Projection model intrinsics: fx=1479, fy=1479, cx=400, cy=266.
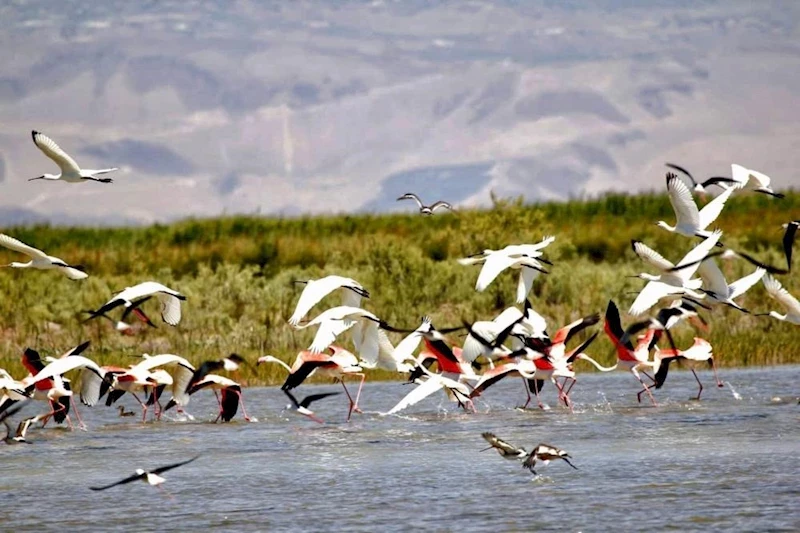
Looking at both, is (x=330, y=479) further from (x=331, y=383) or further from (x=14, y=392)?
(x=331, y=383)

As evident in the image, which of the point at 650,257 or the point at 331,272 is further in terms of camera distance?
the point at 331,272

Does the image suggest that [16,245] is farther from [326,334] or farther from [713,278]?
[713,278]

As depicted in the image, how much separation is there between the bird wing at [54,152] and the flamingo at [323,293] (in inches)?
103

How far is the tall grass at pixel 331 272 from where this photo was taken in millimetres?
19484

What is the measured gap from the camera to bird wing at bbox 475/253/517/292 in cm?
1277

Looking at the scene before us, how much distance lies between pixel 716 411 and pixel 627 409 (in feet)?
2.87

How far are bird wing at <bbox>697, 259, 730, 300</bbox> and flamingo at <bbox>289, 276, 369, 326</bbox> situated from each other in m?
3.04

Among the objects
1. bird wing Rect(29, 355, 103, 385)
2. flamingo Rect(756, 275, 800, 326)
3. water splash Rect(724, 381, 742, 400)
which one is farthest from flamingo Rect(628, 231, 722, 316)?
bird wing Rect(29, 355, 103, 385)

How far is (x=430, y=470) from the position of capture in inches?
413

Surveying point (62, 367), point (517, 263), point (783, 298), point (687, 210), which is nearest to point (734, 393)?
point (783, 298)

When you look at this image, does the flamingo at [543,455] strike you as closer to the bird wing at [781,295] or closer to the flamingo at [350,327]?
the flamingo at [350,327]

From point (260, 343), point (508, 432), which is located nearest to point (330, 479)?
point (508, 432)

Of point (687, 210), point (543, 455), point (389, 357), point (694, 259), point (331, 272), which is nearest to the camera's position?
point (543, 455)

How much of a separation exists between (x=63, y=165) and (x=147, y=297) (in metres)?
1.51
